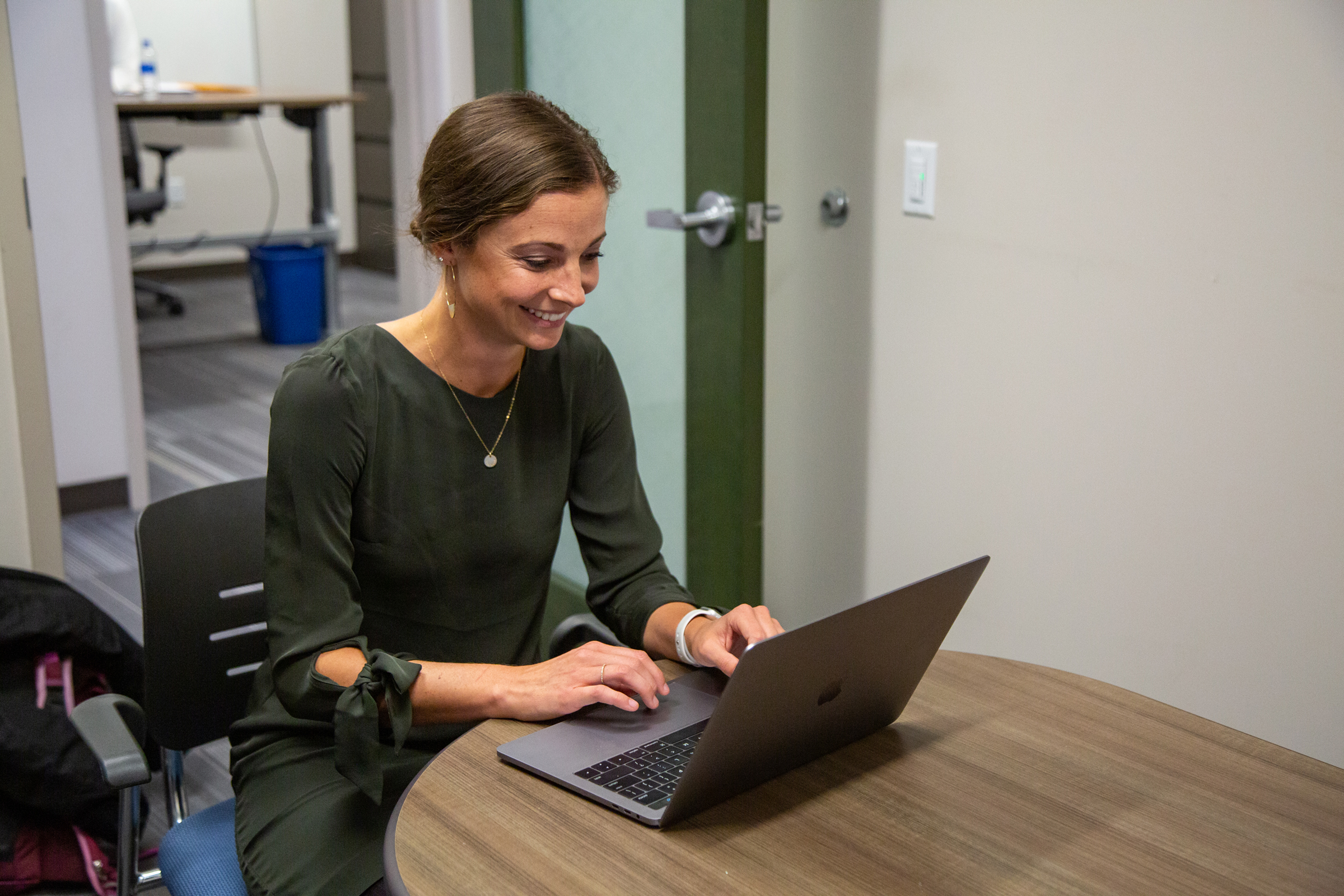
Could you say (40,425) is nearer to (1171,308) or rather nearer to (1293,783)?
(1171,308)

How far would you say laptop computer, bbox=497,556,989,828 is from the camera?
0.99 m

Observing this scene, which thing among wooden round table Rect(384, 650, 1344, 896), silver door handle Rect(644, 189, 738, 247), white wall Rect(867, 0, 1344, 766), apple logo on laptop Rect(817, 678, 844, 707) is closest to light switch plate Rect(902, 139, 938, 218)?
white wall Rect(867, 0, 1344, 766)

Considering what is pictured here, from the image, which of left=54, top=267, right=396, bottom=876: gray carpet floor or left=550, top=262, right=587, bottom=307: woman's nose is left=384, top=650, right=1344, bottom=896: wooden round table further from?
left=54, top=267, right=396, bottom=876: gray carpet floor

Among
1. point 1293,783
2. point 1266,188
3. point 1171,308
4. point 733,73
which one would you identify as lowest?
point 1293,783

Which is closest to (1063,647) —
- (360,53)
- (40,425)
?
(40,425)

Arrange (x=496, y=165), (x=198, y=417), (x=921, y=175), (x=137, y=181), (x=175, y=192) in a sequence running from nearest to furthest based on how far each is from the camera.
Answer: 1. (x=496, y=165)
2. (x=921, y=175)
3. (x=198, y=417)
4. (x=137, y=181)
5. (x=175, y=192)

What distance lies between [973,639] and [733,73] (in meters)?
1.05

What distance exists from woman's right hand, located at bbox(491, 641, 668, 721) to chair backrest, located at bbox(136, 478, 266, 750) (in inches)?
17.3

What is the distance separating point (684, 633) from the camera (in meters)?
1.39

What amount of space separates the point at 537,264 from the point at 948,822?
27.3 inches

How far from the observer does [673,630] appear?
4.66 feet

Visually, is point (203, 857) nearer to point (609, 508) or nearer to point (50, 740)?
point (609, 508)

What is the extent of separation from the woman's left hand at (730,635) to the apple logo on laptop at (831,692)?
200 mm

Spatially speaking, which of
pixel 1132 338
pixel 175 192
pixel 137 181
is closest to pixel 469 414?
pixel 1132 338
